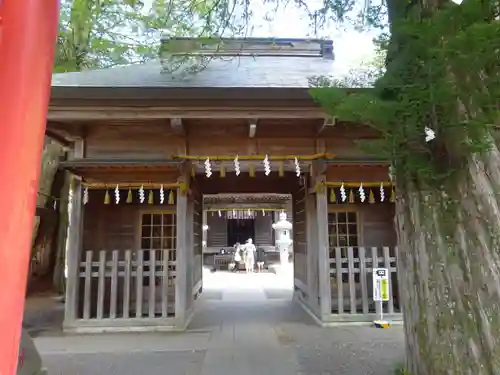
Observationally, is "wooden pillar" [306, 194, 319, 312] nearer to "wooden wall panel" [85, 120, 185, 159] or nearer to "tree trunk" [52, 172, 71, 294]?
"wooden wall panel" [85, 120, 185, 159]

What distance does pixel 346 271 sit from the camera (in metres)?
6.38

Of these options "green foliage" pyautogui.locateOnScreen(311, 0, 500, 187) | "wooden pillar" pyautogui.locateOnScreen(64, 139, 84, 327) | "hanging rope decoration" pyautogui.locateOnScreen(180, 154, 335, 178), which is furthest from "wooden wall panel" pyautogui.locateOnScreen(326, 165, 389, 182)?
"wooden pillar" pyautogui.locateOnScreen(64, 139, 84, 327)

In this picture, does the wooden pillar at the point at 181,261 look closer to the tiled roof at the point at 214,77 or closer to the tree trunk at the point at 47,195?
the tiled roof at the point at 214,77

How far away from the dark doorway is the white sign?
60.5 feet

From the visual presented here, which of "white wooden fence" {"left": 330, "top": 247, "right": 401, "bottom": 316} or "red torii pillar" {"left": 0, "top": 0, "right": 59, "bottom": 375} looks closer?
"red torii pillar" {"left": 0, "top": 0, "right": 59, "bottom": 375}

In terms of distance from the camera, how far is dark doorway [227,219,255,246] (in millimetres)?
24486

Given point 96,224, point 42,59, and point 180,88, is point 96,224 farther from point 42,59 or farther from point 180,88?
point 42,59

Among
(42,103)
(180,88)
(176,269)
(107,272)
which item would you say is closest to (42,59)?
(42,103)

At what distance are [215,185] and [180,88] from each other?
417 centimetres

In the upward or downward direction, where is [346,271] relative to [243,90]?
downward

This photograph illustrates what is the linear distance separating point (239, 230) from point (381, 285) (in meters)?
19.3

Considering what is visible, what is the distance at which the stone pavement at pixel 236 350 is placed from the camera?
403cm

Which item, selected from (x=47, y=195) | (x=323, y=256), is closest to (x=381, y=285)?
(x=323, y=256)

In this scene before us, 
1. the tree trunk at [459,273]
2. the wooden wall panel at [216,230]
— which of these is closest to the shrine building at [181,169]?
the tree trunk at [459,273]
